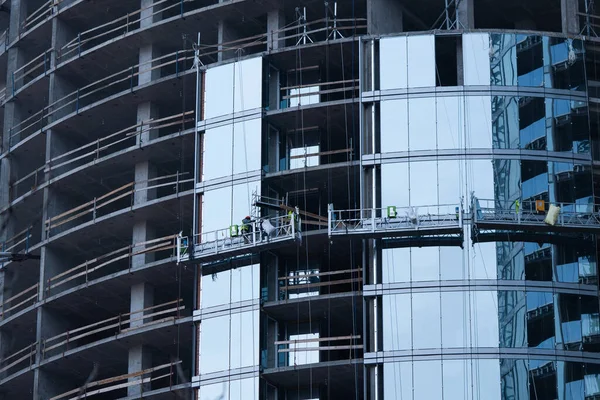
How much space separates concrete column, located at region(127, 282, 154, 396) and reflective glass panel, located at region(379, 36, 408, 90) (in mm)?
17970

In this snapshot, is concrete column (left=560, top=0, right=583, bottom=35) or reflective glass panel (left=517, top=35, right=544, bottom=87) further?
concrete column (left=560, top=0, right=583, bottom=35)

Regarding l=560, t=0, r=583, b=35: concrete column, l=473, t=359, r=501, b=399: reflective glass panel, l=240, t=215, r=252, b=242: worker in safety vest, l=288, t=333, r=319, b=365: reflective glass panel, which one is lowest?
l=473, t=359, r=501, b=399: reflective glass panel

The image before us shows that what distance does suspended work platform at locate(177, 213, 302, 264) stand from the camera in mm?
76875

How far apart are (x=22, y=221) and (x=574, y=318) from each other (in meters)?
39.0

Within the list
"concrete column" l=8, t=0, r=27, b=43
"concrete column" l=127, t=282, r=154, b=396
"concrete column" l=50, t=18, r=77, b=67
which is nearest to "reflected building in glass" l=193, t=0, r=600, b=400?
"concrete column" l=127, t=282, r=154, b=396

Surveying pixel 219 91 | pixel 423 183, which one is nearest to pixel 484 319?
pixel 423 183

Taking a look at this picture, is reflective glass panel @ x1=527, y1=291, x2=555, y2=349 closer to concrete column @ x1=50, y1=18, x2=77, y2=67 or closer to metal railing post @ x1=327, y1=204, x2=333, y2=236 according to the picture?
metal railing post @ x1=327, y1=204, x2=333, y2=236

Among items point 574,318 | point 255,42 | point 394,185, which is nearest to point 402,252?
point 394,185

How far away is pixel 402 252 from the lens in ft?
246

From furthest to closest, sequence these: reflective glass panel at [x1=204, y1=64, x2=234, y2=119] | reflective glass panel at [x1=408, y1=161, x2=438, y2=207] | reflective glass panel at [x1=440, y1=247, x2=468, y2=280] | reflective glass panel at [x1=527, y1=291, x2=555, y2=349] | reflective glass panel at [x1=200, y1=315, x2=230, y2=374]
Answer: reflective glass panel at [x1=204, y1=64, x2=234, y2=119]
reflective glass panel at [x1=200, y1=315, x2=230, y2=374]
reflective glass panel at [x1=408, y1=161, x2=438, y2=207]
reflective glass panel at [x1=440, y1=247, x2=468, y2=280]
reflective glass panel at [x1=527, y1=291, x2=555, y2=349]

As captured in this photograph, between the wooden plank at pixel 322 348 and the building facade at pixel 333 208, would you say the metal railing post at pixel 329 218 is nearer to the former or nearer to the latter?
the building facade at pixel 333 208

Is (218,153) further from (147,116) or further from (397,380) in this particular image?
(397,380)

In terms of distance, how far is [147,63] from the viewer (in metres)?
89.6

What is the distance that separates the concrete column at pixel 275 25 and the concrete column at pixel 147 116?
27.2 ft
